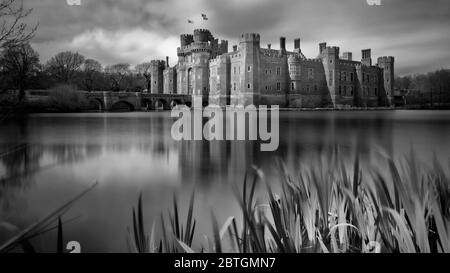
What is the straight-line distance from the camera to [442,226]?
147 centimetres

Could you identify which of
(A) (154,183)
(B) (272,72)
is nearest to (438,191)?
(A) (154,183)

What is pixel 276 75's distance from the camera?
26781mm

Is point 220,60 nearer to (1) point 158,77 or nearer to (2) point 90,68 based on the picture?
(1) point 158,77

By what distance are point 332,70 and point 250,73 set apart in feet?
24.7

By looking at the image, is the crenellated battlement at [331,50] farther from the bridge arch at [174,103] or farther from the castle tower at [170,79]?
the castle tower at [170,79]

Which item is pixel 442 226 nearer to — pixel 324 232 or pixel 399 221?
pixel 399 221

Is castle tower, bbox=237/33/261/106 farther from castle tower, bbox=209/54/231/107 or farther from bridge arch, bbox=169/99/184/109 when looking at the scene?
bridge arch, bbox=169/99/184/109

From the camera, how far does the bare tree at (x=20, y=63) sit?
272 cm

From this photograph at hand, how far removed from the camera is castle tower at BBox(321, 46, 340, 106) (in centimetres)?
2780

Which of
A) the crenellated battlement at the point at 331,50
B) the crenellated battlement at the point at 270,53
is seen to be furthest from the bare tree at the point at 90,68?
the crenellated battlement at the point at 331,50

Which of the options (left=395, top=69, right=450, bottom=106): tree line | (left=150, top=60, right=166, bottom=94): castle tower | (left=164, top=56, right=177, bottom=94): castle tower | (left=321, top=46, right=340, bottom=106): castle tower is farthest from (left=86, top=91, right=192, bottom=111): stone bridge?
(left=395, top=69, right=450, bottom=106): tree line

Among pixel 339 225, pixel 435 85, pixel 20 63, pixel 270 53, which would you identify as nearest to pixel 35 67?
pixel 20 63

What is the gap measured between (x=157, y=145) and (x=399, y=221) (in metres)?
5.21

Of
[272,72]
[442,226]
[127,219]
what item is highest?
[272,72]
